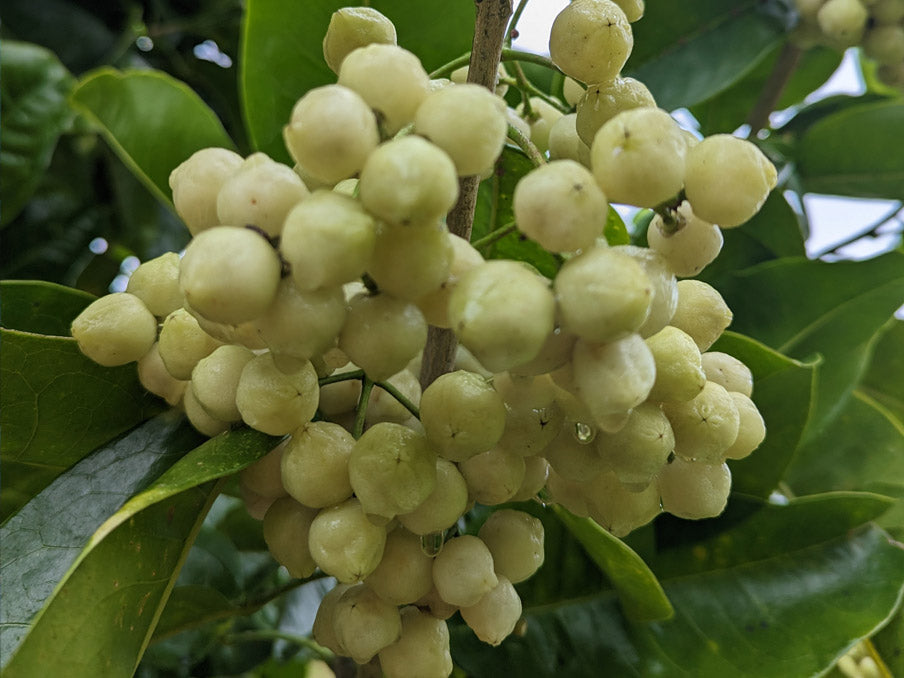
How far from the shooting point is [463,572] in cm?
60

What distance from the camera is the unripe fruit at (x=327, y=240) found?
17.8 inches

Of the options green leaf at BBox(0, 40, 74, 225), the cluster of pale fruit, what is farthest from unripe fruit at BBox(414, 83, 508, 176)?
green leaf at BBox(0, 40, 74, 225)

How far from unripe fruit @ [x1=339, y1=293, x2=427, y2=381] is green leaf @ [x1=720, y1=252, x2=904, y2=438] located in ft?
2.23

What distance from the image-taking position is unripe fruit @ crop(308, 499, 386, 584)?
21.9 inches

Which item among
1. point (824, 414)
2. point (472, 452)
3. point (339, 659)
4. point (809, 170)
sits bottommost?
point (339, 659)

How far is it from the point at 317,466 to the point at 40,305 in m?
0.40

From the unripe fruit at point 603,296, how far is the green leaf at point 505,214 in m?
0.28

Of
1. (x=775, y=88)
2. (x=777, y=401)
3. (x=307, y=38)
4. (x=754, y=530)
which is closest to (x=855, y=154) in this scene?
(x=775, y=88)

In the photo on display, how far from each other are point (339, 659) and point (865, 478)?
680mm

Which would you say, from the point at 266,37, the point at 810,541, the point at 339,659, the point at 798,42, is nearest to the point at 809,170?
the point at 798,42

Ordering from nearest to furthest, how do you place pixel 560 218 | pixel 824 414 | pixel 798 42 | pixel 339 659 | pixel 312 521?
pixel 560 218 < pixel 312 521 < pixel 339 659 < pixel 824 414 < pixel 798 42

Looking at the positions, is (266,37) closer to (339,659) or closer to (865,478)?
(339,659)

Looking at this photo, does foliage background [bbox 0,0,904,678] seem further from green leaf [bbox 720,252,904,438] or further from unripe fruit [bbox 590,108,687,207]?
unripe fruit [bbox 590,108,687,207]

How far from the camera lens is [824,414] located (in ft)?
3.63
